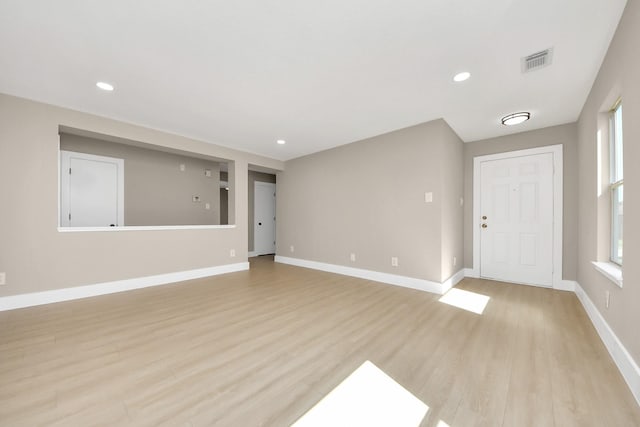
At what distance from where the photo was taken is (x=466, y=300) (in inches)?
125

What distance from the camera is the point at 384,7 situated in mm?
1623

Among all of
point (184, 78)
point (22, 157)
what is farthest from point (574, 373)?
point (22, 157)

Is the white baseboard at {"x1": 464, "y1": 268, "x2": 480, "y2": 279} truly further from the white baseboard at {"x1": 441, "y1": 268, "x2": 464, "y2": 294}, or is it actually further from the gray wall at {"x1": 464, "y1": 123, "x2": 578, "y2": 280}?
the gray wall at {"x1": 464, "y1": 123, "x2": 578, "y2": 280}

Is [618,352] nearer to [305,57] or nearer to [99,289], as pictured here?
[305,57]

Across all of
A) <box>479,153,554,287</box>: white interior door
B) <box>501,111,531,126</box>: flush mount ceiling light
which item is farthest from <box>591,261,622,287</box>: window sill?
<box>501,111,531,126</box>: flush mount ceiling light

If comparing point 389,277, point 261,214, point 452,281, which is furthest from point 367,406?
point 261,214

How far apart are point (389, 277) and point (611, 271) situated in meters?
2.40

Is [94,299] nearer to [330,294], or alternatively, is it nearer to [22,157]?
[22,157]

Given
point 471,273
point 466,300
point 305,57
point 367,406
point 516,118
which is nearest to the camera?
point 367,406

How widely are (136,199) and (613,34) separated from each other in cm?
634

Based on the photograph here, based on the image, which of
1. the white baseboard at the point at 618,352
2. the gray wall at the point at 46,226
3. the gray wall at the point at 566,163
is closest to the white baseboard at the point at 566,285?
the gray wall at the point at 566,163

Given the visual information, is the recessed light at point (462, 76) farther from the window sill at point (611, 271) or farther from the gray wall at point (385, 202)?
the window sill at point (611, 271)

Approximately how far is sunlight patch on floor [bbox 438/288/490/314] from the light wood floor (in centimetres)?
12

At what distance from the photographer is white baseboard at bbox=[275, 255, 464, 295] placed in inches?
138
